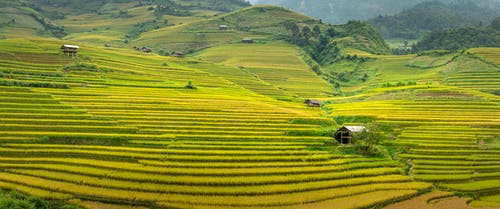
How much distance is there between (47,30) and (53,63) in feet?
319

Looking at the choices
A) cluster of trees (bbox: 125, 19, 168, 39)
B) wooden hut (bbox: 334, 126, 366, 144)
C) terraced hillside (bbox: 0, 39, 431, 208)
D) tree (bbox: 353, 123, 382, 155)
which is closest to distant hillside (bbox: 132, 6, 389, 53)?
cluster of trees (bbox: 125, 19, 168, 39)

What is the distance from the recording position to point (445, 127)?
58094 millimetres

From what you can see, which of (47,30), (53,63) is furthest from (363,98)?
(47,30)

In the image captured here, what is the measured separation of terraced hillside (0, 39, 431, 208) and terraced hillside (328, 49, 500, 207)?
422 centimetres

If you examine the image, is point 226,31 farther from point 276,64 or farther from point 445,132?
point 445,132

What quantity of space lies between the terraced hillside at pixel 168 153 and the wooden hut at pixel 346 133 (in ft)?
7.28

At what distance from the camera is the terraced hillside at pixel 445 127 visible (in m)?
43.3

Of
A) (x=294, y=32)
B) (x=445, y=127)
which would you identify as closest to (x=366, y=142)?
(x=445, y=127)

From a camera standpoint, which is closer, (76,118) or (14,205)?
(14,205)

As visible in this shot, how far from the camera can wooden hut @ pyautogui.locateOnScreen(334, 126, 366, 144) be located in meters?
49.6

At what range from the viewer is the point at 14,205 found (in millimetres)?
31094

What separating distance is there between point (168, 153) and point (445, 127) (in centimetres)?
3665

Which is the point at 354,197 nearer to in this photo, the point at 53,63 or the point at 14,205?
the point at 14,205

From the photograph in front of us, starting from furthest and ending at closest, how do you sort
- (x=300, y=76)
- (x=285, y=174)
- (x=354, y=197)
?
(x=300, y=76)
(x=285, y=174)
(x=354, y=197)
